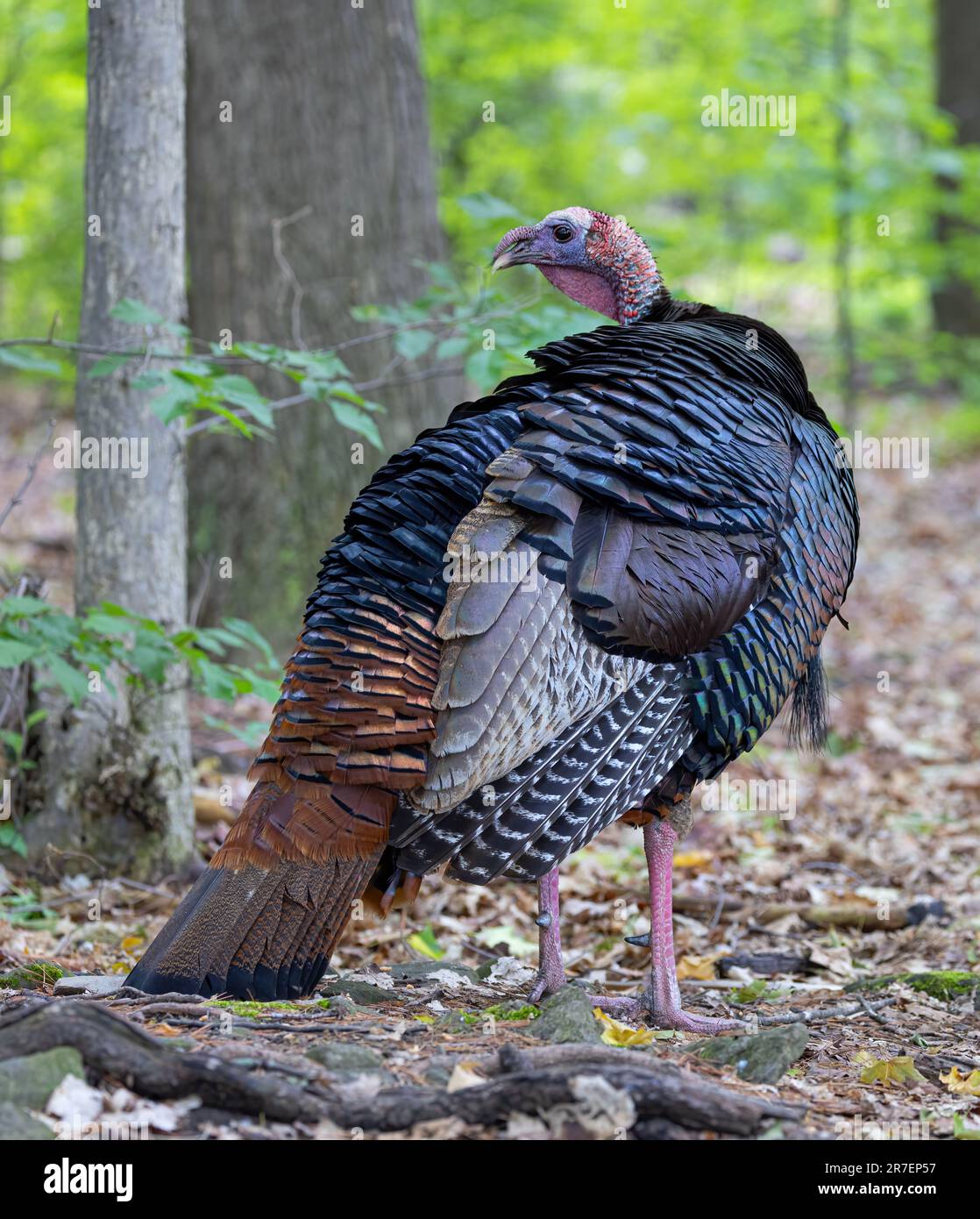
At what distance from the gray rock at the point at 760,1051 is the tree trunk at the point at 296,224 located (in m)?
3.80

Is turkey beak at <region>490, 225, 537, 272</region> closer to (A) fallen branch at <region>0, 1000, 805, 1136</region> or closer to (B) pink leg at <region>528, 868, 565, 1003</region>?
(B) pink leg at <region>528, 868, 565, 1003</region>

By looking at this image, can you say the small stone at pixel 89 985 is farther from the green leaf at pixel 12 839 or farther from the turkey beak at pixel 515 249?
the turkey beak at pixel 515 249

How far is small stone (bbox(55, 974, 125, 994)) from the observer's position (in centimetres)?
337

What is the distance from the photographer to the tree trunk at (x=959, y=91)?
1399 cm

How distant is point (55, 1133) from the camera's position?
7.64ft

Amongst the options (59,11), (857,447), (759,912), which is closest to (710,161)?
(857,447)

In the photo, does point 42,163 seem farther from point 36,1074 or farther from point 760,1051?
point 760,1051

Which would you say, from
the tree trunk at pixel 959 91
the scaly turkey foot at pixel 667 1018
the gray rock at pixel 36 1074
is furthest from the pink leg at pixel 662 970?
the tree trunk at pixel 959 91

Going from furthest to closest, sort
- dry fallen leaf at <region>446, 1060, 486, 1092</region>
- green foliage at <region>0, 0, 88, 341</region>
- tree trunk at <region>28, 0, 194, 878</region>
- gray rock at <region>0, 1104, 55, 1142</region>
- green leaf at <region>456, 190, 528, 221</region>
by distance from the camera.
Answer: green foliage at <region>0, 0, 88, 341</region> < green leaf at <region>456, 190, 528, 221</region> < tree trunk at <region>28, 0, 194, 878</region> < dry fallen leaf at <region>446, 1060, 486, 1092</region> < gray rock at <region>0, 1104, 55, 1142</region>

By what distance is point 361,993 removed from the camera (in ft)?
11.5

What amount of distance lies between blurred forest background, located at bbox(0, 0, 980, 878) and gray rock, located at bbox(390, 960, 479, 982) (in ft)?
3.14

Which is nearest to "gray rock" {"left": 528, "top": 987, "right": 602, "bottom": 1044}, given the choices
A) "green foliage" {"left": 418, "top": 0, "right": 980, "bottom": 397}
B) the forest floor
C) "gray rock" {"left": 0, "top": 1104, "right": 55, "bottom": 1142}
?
the forest floor

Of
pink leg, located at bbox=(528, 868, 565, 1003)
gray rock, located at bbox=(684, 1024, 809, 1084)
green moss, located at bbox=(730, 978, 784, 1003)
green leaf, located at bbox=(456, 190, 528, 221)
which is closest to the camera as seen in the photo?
gray rock, located at bbox=(684, 1024, 809, 1084)

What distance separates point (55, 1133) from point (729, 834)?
406cm
